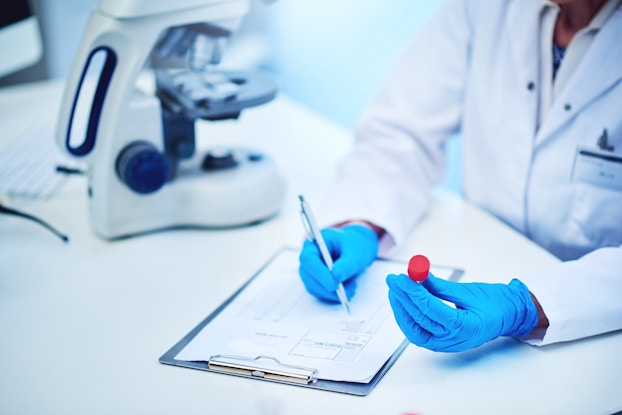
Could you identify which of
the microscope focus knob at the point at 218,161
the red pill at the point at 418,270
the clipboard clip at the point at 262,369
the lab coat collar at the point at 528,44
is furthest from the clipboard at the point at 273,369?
the lab coat collar at the point at 528,44

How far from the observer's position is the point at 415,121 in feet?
4.50

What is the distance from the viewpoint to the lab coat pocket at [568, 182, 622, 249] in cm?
115

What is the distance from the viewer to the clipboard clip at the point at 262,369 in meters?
0.82

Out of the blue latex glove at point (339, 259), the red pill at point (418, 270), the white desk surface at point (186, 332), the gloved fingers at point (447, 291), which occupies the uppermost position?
the red pill at point (418, 270)

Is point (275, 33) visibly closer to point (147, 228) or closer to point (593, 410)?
point (147, 228)

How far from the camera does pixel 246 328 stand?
94cm

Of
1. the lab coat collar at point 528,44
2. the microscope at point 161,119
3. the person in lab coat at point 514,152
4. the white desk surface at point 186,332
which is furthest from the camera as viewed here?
the lab coat collar at point 528,44

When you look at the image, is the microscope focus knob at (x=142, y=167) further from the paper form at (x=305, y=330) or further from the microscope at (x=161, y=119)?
the paper form at (x=305, y=330)

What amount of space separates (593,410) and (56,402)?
635 mm

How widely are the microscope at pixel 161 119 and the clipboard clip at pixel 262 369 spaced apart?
0.43 m

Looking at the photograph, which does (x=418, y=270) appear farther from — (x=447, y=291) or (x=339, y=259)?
(x=339, y=259)

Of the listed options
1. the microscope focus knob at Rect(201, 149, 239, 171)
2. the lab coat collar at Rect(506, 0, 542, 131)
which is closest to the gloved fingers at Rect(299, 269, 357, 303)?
the microscope focus knob at Rect(201, 149, 239, 171)

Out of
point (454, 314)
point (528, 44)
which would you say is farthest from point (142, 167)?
point (528, 44)

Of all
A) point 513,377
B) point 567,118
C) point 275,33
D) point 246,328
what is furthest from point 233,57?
point 513,377
